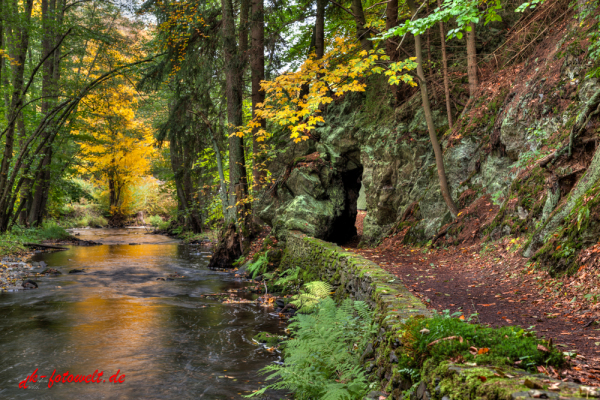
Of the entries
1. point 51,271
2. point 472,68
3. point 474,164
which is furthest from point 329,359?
point 51,271

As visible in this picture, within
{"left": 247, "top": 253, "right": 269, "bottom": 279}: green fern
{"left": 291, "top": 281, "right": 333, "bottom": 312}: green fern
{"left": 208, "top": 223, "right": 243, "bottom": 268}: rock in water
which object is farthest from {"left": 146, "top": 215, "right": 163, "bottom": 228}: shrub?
{"left": 291, "top": 281, "right": 333, "bottom": 312}: green fern

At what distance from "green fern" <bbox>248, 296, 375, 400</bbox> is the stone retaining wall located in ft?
0.66

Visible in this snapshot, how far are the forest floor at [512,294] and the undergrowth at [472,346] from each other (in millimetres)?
201

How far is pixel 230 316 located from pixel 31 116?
12.6 m

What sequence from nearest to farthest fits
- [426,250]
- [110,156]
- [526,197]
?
[526,197] < [426,250] < [110,156]

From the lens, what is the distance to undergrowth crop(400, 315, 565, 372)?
2457 millimetres

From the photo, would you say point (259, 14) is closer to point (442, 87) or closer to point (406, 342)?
point (442, 87)

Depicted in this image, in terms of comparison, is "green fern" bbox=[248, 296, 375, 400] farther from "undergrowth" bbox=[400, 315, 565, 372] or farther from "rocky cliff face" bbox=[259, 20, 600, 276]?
"rocky cliff face" bbox=[259, 20, 600, 276]

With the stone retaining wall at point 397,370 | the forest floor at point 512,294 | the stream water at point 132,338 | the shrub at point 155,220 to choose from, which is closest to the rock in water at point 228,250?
the stream water at point 132,338

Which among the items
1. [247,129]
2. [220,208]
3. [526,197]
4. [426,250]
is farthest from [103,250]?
[526,197]

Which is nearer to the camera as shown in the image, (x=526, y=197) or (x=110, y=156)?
(x=526, y=197)

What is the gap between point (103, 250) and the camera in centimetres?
1761

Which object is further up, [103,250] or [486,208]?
[486,208]

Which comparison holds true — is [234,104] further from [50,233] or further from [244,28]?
[50,233]
